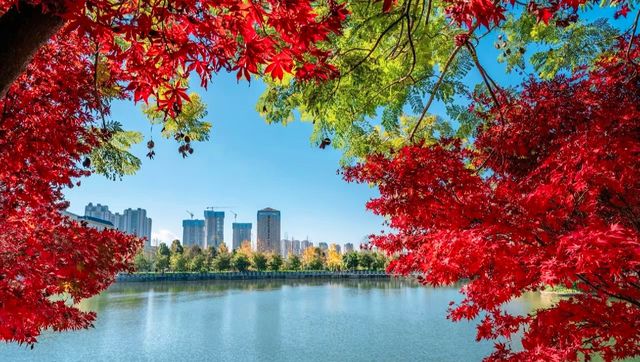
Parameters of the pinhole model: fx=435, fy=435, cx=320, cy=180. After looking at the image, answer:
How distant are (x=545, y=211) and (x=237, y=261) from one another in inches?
2361

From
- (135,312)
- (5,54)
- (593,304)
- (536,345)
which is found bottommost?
(135,312)

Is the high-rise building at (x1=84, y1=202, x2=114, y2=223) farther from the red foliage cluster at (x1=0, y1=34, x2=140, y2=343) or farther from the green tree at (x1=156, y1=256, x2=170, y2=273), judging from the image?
the red foliage cluster at (x1=0, y1=34, x2=140, y2=343)

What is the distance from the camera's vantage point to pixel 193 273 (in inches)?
2258

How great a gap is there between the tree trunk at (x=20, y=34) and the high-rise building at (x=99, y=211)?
549 feet

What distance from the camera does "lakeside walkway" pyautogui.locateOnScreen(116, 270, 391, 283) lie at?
54.9m

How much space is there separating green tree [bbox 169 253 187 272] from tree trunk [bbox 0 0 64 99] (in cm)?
6129

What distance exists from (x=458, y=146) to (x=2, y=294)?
4.08 m

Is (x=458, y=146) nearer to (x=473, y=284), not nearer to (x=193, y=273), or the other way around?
(x=473, y=284)

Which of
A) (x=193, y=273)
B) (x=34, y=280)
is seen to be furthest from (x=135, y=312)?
(x=193, y=273)

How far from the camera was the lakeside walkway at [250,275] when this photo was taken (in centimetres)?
5494

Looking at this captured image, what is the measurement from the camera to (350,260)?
223ft

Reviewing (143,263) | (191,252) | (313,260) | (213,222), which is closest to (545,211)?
(143,263)

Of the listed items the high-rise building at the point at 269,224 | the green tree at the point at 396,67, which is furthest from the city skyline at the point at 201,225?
the green tree at the point at 396,67

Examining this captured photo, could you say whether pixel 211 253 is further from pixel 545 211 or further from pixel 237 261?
pixel 545 211
